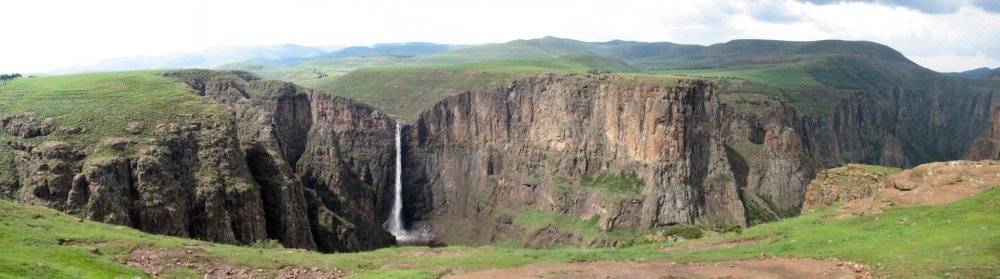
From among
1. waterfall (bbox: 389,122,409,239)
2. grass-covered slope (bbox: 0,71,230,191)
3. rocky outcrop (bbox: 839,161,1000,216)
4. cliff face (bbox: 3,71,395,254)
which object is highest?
grass-covered slope (bbox: 0,71,230,191)

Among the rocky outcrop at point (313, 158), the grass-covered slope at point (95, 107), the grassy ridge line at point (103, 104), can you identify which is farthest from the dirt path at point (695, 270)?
the grassy ridge line at point (103, 104)

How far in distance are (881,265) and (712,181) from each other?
81779 millimetres

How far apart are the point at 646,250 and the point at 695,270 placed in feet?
27.1

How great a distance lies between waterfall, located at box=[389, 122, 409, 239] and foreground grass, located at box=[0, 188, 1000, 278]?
8514 cm

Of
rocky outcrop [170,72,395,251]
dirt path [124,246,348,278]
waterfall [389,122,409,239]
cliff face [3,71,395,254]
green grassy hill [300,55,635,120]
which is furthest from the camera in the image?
green grassy hill [300,55,635,120]

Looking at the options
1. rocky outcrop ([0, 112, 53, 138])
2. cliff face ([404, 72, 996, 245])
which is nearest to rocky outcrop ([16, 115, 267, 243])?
rocky outcrop ([0, 112, 53, 138])

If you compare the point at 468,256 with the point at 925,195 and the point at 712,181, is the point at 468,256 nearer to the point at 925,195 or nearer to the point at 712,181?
the point at 925,195

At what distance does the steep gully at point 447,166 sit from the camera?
60875 mm

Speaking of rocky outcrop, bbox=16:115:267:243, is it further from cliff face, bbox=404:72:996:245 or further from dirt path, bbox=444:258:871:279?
cliff face, bbox=404:72:996:245

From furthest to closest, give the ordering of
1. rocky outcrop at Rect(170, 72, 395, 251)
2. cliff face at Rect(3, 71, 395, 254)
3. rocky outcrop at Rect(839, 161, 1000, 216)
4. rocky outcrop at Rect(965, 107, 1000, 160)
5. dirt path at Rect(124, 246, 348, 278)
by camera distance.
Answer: rocky outcrop at Rect(965, 107, 1000, 160) → rocky outcrop at Rect(170, 72, 395, 251) → cliff face at Rect(3, 71, 395, 254) → rocky outcrop at Rect(839, 161, 1000, 216) → dirt path at Rect(124, 246, 348, 278)

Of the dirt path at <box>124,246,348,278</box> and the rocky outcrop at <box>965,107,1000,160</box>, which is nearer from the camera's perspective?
the dirt path at <box>124,246,348,278</box>

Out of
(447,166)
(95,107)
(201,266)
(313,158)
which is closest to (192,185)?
(95,107)

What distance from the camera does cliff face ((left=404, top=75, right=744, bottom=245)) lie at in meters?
109

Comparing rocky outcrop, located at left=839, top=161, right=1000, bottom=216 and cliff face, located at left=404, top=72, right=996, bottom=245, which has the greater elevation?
rocky outcrop, located at left=839, top=161, right=1000, bottom=216
